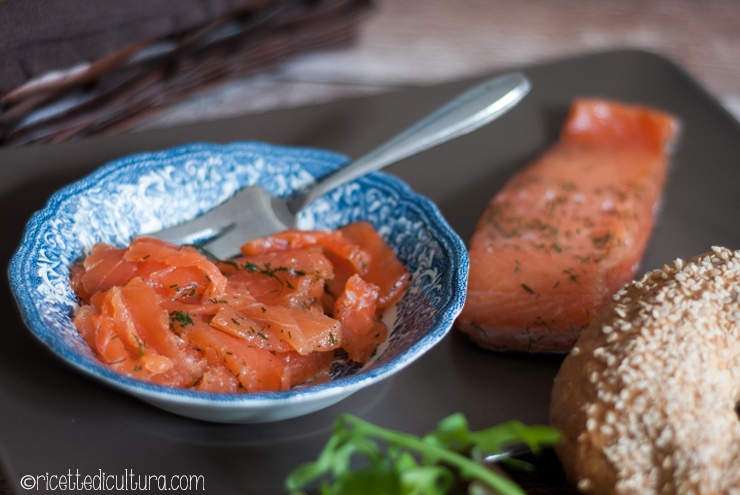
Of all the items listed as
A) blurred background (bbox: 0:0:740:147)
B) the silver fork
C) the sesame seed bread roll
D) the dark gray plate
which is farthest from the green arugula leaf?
blurred background (bbox: 0:0:740:147)

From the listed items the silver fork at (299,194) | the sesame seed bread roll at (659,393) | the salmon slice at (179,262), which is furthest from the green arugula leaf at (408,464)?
the silver fork at (299,194)

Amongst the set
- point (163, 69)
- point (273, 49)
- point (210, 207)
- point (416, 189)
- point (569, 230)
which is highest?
point (163, 69)

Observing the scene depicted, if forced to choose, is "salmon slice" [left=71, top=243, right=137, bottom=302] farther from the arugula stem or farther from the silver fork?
the arugula stem

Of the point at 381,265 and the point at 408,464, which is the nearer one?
the point at 408,464

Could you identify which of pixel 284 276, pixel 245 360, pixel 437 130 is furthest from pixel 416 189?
pixel 245 360

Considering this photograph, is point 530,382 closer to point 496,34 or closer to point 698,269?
point 698,269

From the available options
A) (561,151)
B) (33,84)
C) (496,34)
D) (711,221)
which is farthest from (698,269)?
(496,34)

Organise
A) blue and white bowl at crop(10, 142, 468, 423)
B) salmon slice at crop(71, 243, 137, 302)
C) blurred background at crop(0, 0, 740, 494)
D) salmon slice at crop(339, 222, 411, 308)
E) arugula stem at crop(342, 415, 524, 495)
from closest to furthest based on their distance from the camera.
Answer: arugula stem at crop(342, 415, 524, 495)
blue and white bowl at crop(10, 142, 468, 423)
salmon slice at crop(71, 243, 137, 302)
salmon slice at crop(339, 222, 411, 308)
blurred background at crop(0, 0, 740, 494)

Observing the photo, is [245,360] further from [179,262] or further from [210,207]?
[210,207]
